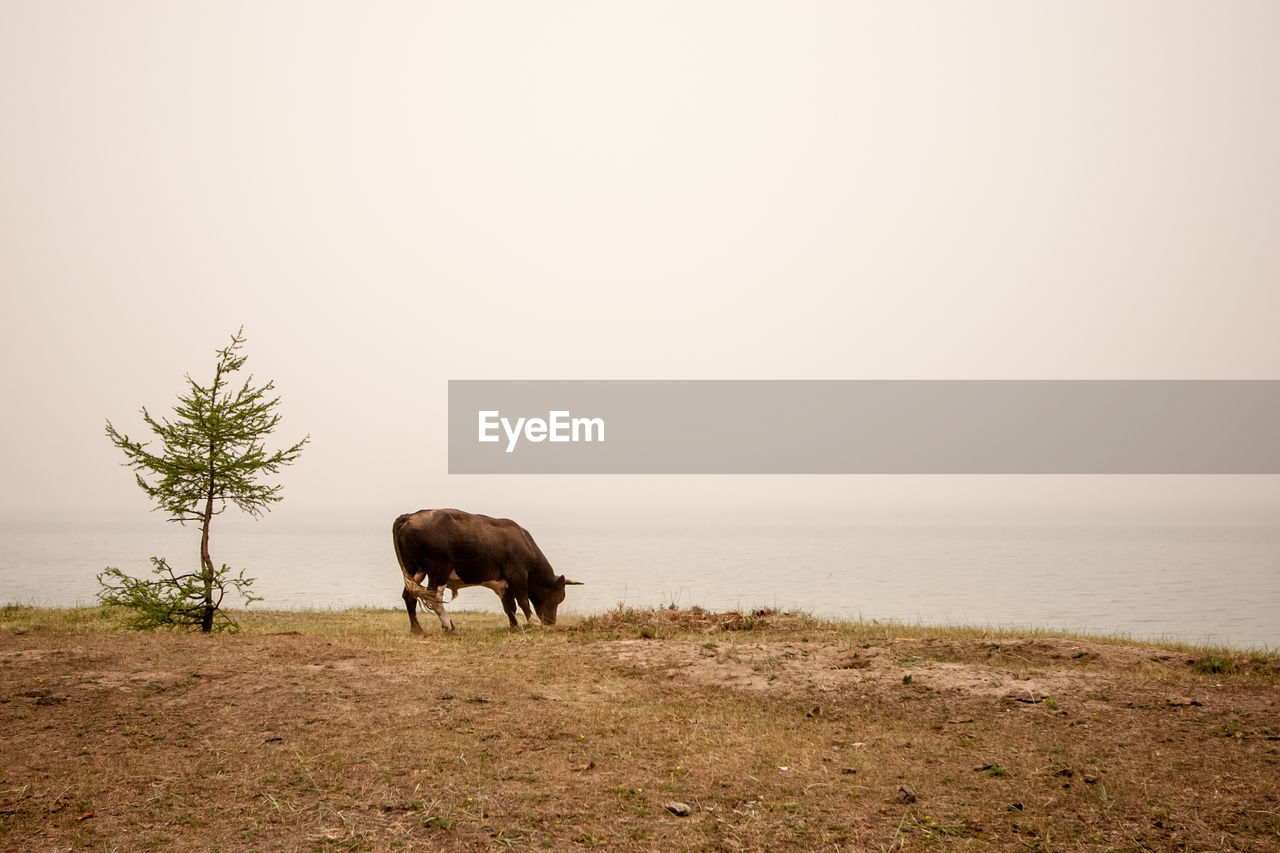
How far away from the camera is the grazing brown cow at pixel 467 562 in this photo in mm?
20562

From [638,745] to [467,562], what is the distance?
38.5 ft

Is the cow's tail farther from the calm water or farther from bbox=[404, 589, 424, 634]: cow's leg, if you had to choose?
the calm water

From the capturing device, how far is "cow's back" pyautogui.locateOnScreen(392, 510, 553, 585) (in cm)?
2062

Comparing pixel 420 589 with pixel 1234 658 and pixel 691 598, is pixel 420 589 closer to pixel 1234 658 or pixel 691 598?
pixel 1234 658

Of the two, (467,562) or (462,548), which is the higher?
(462,548)

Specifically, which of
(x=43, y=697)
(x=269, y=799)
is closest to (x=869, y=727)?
(x=269, y=799)

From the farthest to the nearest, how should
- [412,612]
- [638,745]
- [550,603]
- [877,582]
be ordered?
[877,582] < [550,603] < [412,612] < [638,745]

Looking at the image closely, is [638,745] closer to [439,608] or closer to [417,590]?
[439,608]

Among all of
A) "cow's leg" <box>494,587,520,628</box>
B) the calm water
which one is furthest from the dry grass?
the calm water

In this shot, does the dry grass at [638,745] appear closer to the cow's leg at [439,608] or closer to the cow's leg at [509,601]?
the cow's leg at [439,608]

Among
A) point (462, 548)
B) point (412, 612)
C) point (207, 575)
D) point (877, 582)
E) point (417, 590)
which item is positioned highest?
point (462, 548)

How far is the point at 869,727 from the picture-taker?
36.9 ft

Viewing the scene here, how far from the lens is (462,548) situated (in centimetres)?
2112

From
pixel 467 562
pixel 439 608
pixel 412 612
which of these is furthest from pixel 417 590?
pixel 467 562
